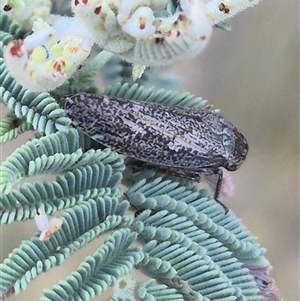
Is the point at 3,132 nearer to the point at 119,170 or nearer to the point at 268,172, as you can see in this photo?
the point at 119,170

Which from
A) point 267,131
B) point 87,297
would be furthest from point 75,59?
point 267,131

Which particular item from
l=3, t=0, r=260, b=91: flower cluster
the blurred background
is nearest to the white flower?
l=3, t=0, r=260, b=91: flower cluster

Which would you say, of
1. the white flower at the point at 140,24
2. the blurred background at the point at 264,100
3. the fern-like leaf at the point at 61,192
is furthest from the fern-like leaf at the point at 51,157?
the blurred background at the point at 264,100

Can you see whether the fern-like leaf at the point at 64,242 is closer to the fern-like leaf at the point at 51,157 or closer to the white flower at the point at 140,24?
the fern-like leaf at the point at 51,157

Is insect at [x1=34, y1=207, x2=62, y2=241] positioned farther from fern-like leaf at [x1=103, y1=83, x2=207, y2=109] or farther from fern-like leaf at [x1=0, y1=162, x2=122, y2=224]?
fern-like leaf at [x1=103, y1=83, x2=207, y2=109]

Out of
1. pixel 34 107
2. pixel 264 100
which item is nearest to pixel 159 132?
pixel 34 107

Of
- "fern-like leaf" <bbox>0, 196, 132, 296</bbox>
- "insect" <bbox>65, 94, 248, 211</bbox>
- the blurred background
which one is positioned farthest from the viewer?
the blurred background

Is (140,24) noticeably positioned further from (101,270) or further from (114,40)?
(101,270)
